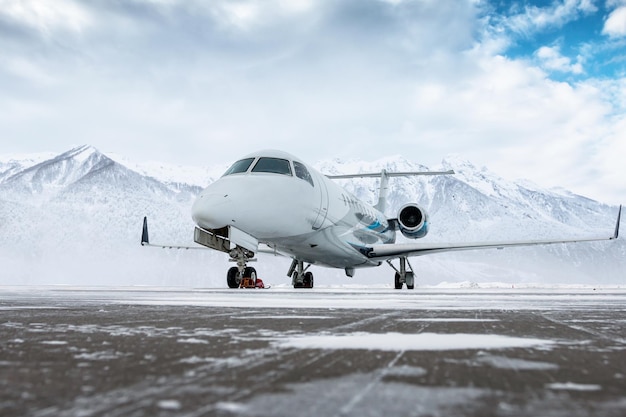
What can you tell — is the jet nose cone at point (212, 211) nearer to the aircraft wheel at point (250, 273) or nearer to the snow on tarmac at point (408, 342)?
the aircraft wheel at point (250, 273)

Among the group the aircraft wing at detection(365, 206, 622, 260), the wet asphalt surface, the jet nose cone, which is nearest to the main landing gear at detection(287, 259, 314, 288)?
the aircraft wing at detection(365, 206, 622, 260)

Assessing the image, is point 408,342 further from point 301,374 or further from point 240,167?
point 240,167

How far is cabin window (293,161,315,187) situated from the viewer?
1579 cm

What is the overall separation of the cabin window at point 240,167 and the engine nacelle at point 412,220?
939 cm

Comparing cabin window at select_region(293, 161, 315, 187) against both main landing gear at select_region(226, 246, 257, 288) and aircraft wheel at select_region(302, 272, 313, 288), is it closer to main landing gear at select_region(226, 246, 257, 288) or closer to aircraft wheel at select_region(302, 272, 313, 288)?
main landing gear at select_region(226, 246, 257, 288)

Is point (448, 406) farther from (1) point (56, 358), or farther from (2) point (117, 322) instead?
(2) point (117, 322)

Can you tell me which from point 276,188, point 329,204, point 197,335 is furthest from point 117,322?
point 329,204

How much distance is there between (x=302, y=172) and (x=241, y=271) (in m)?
3.14

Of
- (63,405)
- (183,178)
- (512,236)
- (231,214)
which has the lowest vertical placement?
(63,405)

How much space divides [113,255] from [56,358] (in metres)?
98.8

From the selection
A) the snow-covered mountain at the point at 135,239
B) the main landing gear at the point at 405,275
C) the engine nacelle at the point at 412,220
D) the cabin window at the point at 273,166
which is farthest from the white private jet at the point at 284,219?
the snow-covered mountain at the point at 135,239

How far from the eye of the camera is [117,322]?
14.4ft

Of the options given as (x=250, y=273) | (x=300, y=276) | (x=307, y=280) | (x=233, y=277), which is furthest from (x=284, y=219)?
(x=307, y=280)

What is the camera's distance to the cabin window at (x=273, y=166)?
14.9 meters
